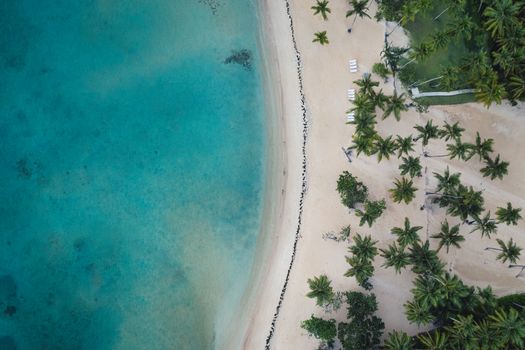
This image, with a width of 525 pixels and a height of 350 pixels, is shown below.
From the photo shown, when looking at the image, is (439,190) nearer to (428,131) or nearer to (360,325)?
(428,131)

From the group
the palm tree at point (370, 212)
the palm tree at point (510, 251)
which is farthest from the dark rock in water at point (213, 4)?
the palm tree at point (510, 251)

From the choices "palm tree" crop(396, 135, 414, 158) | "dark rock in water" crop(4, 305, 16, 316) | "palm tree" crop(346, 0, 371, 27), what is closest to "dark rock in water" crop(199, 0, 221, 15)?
"palm tree" crop(346, 0, 371, 27)

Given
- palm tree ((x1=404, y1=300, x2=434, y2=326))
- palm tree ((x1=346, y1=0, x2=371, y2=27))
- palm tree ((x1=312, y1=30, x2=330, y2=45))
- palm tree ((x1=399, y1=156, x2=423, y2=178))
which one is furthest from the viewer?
palm tree ((x1=312, y1=30, x2=330, y2=45))

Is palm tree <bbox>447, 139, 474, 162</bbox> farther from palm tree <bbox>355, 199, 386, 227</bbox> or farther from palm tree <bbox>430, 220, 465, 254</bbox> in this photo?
A: palm tree <bbox>355, 199, 386, 227</bbox>

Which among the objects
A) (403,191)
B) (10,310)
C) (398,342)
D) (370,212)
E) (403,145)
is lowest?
(398,342)

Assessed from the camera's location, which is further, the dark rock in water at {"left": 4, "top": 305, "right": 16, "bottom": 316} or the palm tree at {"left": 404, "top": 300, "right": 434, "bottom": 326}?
the dark rock in water at {"left": 4, "top": 305, "right": 16, "bottom": 316}

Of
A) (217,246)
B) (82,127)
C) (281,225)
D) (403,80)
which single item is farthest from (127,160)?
(403,80)

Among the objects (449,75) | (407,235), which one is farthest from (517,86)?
(407,235)
